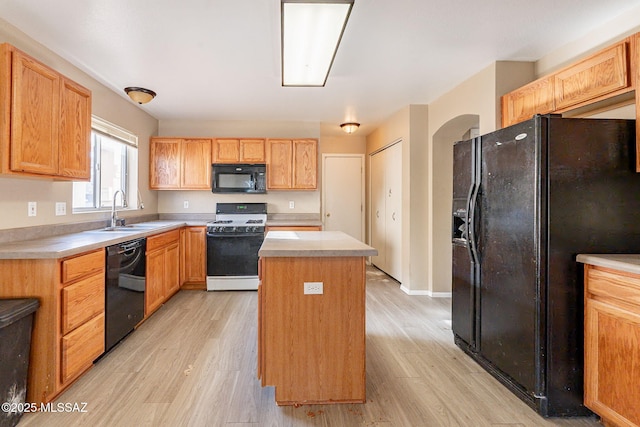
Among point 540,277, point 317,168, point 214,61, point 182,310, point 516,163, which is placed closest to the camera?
point 540,277

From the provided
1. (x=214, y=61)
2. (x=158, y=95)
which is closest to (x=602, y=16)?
(x=214, y=61)

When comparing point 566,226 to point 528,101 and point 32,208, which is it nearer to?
point 528,101

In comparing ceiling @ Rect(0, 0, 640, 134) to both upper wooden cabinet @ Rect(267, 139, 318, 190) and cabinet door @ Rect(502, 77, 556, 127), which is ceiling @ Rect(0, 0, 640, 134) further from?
upper wooden cabinet @ Rect(267, 139, 318, 190)

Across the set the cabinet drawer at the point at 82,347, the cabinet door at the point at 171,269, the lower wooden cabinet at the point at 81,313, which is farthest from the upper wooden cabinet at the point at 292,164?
the cabinet drawer at the point at 82,347

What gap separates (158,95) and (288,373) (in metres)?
3.43

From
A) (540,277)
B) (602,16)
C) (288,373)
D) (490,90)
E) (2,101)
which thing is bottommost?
(288,373)

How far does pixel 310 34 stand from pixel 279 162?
264cm

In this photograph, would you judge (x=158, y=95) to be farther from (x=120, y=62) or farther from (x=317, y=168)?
(x=317, y=168)

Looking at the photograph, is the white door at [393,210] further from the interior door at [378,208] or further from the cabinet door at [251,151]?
the cabinet door at [251,151]

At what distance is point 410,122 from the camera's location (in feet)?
13.6

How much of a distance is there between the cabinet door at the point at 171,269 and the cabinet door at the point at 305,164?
184cm

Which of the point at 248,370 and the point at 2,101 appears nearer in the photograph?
the point at 2,101

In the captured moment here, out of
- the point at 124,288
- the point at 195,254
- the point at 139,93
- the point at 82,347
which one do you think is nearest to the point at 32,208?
the point at 124,288

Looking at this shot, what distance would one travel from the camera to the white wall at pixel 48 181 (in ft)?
7.34
